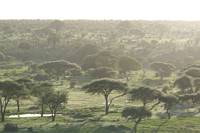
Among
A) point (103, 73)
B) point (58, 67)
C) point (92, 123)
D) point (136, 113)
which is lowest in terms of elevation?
point (92, 123)

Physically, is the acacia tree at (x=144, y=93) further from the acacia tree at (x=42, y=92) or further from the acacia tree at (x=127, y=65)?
the acacia tree at (x=127, y=65)

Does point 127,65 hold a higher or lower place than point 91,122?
higher

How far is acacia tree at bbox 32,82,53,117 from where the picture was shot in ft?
261

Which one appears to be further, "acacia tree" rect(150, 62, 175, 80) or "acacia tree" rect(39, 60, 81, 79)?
"acacia tree" rect(150, 62, 175, 80)

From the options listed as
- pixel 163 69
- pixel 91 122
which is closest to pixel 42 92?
pixel 91 122

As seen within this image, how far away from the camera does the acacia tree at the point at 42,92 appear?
79438 millimetres

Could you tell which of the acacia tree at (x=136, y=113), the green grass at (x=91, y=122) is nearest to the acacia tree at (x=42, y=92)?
the green grass at (x=91, y=122)

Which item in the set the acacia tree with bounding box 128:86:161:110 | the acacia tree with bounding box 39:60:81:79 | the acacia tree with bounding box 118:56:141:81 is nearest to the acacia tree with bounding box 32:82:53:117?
the acacia tree with bounding box 128:86:161:110

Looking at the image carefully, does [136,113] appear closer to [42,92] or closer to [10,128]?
[10,128]

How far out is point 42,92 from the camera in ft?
271

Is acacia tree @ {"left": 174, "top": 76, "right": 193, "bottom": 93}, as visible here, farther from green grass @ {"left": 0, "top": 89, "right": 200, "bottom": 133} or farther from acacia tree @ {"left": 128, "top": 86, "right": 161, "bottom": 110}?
acacia tree @ {"left": 128, "top": 86, "right": 161, "bottom": 110}

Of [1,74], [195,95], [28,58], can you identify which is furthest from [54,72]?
[195,95]

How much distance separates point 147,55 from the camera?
7323 inches

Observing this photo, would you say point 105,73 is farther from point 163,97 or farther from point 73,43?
point 73,43
